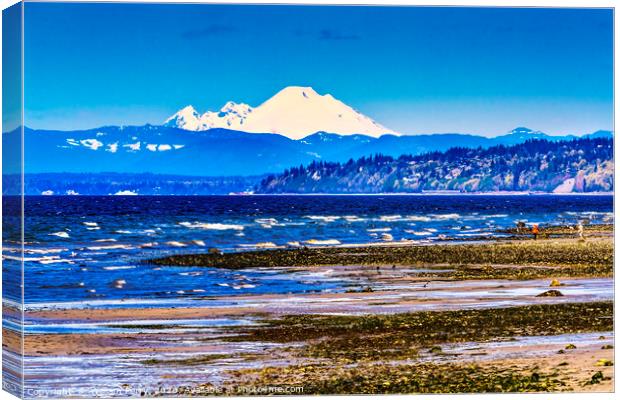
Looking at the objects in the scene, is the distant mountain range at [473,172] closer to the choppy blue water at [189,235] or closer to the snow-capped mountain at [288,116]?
the choppy blue water at [189,235]

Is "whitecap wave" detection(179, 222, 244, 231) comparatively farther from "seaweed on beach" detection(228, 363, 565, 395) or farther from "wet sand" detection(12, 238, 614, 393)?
"seaweed on beach" detection(228, 363, 565, 395)

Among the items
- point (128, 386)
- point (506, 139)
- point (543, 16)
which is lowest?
point (128, 386)

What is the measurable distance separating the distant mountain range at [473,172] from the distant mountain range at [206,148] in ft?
2.34

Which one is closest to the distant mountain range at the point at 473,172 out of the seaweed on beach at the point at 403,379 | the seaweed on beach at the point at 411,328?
the seaweed on beach at the point at 411,328

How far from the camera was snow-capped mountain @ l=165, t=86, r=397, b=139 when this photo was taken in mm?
32500

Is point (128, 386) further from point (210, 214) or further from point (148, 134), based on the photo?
point (210, 214)

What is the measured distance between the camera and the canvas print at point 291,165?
26562 mm

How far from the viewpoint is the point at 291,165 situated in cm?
3881

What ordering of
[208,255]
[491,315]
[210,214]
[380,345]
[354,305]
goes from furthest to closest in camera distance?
[210,214], [208,255], [354,305], [491,315], [380,345]

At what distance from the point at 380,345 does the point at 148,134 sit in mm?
9798

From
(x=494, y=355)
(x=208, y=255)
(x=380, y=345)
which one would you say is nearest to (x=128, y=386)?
(x=380, y=345)

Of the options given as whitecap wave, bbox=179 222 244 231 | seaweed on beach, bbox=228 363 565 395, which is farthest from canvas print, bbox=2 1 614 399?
whitecap wave, bbox=179 222 244 231

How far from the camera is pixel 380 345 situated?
2823 cm

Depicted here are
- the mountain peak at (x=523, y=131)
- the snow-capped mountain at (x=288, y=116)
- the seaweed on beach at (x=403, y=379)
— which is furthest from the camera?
the mountain peak at (x=523, y=131)
